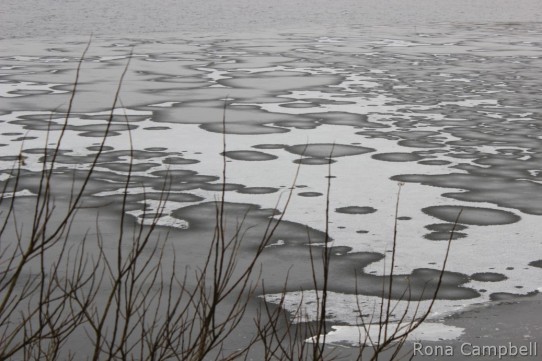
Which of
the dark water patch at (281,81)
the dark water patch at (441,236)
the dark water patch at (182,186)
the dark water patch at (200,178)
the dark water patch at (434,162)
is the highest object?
the dark water patch at (441,236)

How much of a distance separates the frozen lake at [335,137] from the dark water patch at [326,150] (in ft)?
0.07

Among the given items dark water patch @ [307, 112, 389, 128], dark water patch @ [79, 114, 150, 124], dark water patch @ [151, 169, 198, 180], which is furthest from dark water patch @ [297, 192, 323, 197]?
dark water patch @ [79, 114, 150, 124]

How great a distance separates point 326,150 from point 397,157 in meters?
0.58

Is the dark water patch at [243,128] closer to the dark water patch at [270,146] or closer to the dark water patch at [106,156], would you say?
the dark water patch at [270,146]

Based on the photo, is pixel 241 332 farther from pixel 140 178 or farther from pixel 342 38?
pixel 342 38

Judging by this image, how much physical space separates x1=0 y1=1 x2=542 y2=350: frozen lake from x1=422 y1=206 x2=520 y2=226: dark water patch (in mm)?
11

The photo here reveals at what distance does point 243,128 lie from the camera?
8414mm

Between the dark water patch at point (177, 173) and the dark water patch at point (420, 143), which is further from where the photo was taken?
the dark water patch at point (420, 143)

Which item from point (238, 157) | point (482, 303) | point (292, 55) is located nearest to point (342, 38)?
point (292, 55)

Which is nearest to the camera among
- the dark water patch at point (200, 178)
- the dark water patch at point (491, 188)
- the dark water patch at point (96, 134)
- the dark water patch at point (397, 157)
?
the dark water patch at point (491, 188)

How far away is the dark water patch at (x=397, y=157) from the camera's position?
277 inches

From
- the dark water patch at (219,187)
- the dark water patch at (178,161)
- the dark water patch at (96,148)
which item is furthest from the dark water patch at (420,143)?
the dark water patch at (96,148)

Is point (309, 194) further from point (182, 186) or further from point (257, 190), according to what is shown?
point (182, 186)

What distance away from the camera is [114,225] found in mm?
A: 5180
